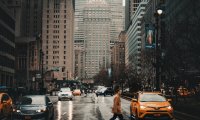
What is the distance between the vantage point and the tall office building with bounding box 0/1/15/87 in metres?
93.2

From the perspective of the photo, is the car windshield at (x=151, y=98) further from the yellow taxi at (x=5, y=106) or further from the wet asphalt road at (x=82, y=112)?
the yellow taxi at (x=5, y=106)

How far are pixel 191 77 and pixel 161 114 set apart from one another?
20.6 meters

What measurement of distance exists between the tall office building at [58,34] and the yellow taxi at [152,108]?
17021 cm

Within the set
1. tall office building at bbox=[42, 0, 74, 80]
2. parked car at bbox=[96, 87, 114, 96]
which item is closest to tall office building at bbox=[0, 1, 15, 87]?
parked car at bbox=[96, 87, 114, 96]

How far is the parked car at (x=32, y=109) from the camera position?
66.8 ft

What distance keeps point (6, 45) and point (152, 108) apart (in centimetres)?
8237

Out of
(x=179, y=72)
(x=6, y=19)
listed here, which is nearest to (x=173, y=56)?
(x=179, y=72)

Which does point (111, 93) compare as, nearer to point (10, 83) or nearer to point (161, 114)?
point (10, 83)

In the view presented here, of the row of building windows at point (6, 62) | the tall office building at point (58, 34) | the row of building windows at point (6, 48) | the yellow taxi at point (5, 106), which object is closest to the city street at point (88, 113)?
the yellow taxi at point (5, 106)

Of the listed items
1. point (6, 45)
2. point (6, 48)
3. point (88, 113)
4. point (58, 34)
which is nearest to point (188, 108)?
point (88, 113)

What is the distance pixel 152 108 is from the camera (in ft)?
68.5

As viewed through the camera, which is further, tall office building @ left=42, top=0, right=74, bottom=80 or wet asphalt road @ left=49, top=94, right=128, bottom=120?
tall office building @ left=42, top=0, right=74, bottom=80

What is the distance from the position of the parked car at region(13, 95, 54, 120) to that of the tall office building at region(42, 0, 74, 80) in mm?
170464

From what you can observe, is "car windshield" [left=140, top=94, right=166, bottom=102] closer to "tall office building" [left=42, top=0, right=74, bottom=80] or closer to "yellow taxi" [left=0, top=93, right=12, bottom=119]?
"yellow taxi" [left=0, top=93, right=12, bottom=119]
